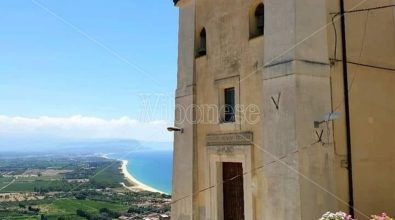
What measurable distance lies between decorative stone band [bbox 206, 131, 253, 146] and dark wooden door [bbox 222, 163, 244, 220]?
2.09 feet

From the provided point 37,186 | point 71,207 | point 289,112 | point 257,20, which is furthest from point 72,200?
point 289,112

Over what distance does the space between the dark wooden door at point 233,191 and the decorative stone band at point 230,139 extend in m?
0.64

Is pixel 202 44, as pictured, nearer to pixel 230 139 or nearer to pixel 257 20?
pixel 257 20

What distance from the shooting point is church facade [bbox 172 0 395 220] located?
8.34m

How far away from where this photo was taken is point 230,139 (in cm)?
1052

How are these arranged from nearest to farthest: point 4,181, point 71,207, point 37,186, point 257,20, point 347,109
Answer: point 347,109 < point 257,20 < point 71,207 < point 37,186 < point 4,181

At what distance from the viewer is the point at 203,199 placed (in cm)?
1150

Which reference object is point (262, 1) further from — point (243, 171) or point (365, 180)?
point (365, 180)

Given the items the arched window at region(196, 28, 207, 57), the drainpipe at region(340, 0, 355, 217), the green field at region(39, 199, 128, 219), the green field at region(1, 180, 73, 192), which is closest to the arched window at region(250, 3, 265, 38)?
the drainpipe at region(340, 0, 355, 217)

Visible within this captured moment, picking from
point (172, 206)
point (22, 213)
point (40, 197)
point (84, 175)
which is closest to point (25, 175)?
point (84, 175)

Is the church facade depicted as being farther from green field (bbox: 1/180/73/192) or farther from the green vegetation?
green field (bbox: 1/180/73/192)

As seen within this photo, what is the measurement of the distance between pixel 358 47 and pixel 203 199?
5736mm

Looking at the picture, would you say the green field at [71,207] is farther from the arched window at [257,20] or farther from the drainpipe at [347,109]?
the drainpipe at [347,109]

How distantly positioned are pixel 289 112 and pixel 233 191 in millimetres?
3404
